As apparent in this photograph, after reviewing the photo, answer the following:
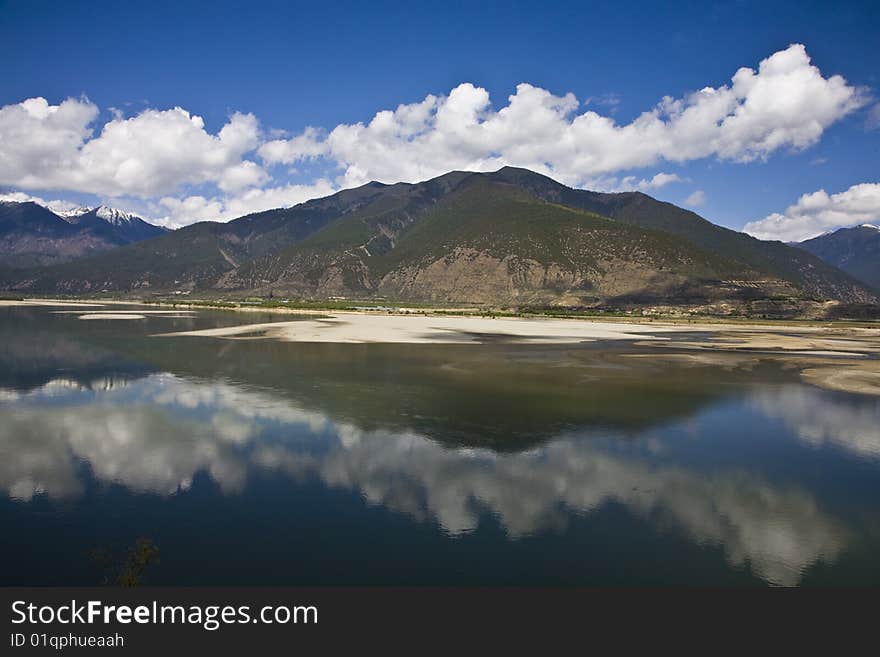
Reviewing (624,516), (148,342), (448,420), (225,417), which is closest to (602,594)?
(624,516)

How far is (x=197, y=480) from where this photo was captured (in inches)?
860

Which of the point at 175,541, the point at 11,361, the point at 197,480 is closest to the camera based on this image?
the point at 175,541

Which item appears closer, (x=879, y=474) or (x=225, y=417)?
(x=879, y=474)

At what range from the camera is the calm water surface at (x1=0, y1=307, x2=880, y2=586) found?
15.6 meters

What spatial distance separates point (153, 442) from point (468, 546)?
1810 centimetres

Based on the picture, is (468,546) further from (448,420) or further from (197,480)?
(448,420)

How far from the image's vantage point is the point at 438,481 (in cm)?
2195

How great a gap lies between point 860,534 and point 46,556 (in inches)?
1000

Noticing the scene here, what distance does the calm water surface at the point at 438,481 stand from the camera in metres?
15.6

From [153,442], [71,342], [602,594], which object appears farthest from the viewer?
[71,342]

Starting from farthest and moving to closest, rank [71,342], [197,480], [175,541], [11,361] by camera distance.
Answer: [71,342], [11,361], [197,480], [175,541]

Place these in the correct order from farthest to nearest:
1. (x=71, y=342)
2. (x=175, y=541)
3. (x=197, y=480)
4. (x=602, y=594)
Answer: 1. (x=71, y=342)
2. (x=197, y=480)
3. (x=175, y=541)
4. (x=602, y=594)

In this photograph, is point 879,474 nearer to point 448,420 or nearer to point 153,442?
point 448,420

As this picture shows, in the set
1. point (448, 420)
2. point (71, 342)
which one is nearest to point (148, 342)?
point (71, 342)
